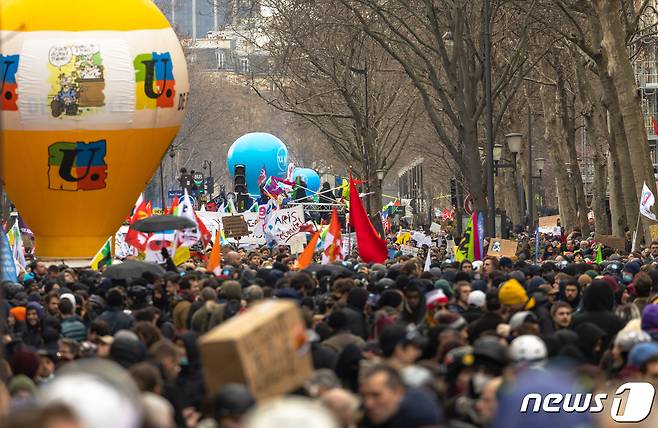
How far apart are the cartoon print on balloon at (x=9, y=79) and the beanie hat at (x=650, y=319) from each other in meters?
16.5

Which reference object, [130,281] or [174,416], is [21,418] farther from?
[130,281]

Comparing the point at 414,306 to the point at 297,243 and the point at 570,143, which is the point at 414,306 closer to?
the point at 297,243

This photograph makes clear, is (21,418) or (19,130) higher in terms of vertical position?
(19,130)

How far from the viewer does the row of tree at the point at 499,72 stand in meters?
33.2

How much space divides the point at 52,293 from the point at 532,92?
44272 millimetres

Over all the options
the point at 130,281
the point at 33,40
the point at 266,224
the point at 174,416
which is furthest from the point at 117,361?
the point at 266,224

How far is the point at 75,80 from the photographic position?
2777 centimetres

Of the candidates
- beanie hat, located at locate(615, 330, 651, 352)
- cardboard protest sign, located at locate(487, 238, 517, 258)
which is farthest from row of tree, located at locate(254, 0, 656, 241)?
beanie hat, located at locate(615, 330, 651, 352)

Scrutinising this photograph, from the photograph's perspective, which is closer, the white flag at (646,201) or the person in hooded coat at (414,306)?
the person in hooded coat at (414,306)

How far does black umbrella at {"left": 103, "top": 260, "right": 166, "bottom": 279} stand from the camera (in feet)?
66.8

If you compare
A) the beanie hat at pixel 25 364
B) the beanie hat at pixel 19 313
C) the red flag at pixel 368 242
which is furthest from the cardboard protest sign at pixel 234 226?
the beanie hat at pixel 25 364

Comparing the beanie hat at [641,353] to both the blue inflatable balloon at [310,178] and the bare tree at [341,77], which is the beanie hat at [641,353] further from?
the blue inflatable balloon at [310,178]

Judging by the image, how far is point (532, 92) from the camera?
6009cm

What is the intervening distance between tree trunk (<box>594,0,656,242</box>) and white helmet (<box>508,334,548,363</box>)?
22105 millimetres
